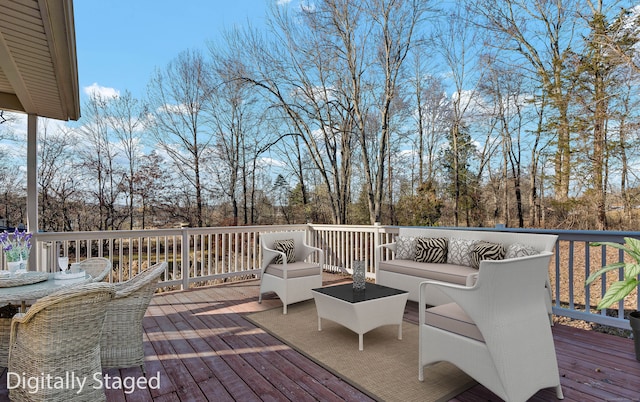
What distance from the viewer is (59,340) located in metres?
1.84

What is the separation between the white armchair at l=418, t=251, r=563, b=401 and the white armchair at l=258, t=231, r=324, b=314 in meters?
2.27

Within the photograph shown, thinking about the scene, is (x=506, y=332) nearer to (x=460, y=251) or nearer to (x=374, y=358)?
(x=374, y=358)

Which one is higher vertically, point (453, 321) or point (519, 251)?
point (519, 251)

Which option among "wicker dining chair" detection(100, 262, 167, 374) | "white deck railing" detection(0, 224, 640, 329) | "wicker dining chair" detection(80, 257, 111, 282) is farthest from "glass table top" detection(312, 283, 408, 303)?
"wicker dining chair" detection(80, 257, 111, 282)

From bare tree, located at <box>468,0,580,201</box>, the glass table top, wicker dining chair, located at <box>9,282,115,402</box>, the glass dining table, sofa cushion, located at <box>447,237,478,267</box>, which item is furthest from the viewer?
bare tree, located at <box>468,0,580,201</box>

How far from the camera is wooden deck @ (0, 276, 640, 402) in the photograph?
222cm

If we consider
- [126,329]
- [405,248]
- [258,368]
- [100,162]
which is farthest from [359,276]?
[100,162]

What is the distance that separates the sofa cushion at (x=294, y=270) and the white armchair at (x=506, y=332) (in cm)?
230

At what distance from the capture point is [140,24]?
31.0 feet

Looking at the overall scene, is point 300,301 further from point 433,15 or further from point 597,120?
point 597,120

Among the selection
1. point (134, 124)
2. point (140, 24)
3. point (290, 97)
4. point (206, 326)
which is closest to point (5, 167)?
point (134, 124)

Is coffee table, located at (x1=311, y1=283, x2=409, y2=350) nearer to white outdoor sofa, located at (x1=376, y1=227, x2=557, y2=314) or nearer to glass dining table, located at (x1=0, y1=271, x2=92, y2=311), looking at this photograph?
white outdoor sofa, located at (x1=376, y1=227, x2=557, y2=314)

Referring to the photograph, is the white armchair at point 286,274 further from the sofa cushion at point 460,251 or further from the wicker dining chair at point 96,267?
the wicker dining chair at point 96,267

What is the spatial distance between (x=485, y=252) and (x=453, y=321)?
5.69 ft
